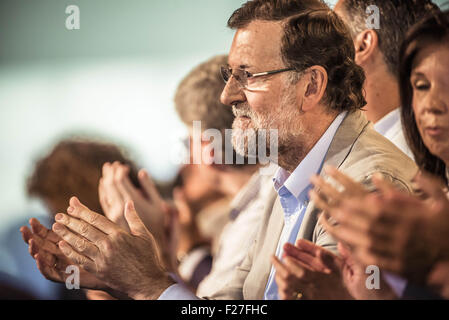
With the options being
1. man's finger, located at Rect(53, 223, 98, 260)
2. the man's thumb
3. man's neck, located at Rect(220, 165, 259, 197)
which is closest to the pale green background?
man's neck, located at Rect(220, 165, 259, 197)

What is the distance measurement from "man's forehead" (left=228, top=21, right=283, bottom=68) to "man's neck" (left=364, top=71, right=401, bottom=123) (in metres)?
0.51

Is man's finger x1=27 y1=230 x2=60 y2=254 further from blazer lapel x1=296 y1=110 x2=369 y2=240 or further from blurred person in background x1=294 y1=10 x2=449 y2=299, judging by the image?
blurred person in background x1=294 y1=10 x2=449 y2=299

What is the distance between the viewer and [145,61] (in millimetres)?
3025

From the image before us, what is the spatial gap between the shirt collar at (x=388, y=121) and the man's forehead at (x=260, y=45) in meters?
0.56

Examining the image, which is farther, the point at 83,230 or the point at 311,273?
the point at 83,230

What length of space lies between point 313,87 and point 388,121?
0.45 m

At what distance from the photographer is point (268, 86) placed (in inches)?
62.7

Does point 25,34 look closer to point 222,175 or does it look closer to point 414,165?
point 222,175

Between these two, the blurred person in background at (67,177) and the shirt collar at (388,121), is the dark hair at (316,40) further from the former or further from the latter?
the blurred person in background at (67,177)

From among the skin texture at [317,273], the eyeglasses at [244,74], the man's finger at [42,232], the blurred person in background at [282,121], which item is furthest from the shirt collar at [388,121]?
the man's finger at [42,232]

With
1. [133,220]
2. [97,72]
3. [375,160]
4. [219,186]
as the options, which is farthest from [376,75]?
Answer: [97,72]

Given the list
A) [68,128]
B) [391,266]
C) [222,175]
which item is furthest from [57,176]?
[391,266]

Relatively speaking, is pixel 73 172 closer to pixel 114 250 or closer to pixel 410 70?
pixel 114 250

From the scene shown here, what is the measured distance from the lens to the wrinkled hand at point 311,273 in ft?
4.05
